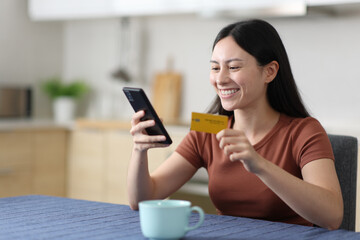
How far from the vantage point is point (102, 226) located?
1296 millimetres

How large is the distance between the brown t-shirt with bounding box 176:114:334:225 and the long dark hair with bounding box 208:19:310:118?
0.04 m

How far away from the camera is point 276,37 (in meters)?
1.71

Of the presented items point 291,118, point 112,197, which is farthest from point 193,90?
point 291,118

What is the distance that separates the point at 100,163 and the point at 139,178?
230 cm

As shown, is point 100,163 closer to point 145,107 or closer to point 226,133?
point 145,107

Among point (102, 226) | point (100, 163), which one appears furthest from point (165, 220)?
point (100, 163)

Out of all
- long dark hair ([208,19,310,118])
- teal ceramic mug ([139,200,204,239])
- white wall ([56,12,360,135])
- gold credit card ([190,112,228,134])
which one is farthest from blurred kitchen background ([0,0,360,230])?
teal ceramic mug ([139,200,204,239])

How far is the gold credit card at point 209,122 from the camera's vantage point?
4.26 feet

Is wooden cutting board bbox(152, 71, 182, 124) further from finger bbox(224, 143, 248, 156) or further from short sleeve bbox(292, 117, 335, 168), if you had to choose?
finger bbox(224, 143, 248, 156)

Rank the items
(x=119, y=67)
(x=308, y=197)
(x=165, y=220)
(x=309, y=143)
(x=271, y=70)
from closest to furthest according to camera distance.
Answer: (x=165, y=220)
(x=308, y=197)
(x=309, y=143)
(x=271, y=70)
(x=119, y=67)

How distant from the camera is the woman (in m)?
1.56

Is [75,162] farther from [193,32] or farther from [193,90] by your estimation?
[193,32]

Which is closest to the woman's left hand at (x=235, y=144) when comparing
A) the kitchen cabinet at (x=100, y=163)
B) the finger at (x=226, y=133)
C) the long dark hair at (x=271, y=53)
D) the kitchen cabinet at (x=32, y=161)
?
the finger at (x=226, y=133)

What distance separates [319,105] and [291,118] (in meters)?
1.77
